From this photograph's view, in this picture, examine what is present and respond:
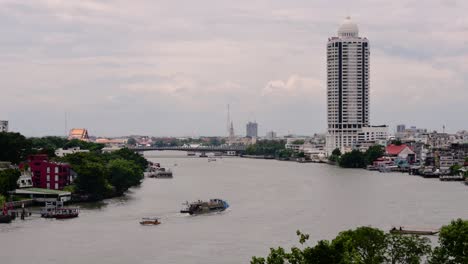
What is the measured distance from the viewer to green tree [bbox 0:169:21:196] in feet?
→ 86.2

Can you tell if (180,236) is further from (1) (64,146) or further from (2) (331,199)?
(1) (64,146)

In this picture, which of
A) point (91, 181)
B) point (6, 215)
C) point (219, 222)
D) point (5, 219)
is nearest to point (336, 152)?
point (91, 181)

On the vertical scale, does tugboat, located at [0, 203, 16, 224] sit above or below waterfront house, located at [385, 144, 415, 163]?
below

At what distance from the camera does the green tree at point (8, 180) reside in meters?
26.3

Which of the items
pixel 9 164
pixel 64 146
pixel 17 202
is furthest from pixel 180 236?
pixel 64 146

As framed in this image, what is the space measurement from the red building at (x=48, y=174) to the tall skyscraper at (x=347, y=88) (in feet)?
149

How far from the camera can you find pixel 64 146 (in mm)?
52562

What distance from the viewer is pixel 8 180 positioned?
26656mm

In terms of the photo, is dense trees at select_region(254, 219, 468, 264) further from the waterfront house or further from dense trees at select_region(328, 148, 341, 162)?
dense trees at select_region(328, 148, 341, 162)

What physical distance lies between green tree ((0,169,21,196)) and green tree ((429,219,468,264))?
1807cm

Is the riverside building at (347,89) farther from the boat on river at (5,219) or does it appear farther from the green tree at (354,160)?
the boat on river at (5,219)

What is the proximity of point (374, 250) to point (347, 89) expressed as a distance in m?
61.6

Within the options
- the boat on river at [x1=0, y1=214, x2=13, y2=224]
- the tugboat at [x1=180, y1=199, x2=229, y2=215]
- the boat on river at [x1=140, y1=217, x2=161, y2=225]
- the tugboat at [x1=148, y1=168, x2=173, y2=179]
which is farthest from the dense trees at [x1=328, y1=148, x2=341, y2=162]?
the boat on river at [x1=0, y1=214, x2=13, y2=224]

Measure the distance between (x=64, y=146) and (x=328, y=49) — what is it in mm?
30109
